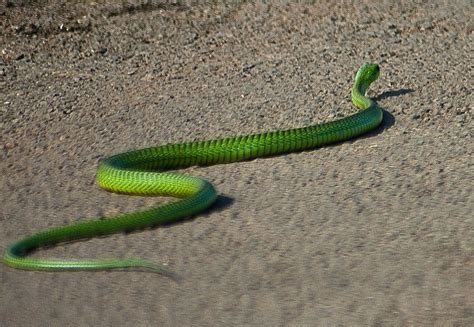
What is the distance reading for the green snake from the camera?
7.16 m

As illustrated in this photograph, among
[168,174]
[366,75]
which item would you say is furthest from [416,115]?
[168,174]

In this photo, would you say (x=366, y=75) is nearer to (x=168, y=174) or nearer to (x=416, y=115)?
(x=416, y=115)

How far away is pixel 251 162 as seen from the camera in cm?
910

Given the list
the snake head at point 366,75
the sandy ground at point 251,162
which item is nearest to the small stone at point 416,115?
the sandy ground at point 251,162

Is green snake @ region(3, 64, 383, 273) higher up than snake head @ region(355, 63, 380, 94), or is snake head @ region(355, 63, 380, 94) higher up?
snake head @ region(355, 63, 380, 94)

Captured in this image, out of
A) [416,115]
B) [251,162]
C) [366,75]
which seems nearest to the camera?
[251,162]

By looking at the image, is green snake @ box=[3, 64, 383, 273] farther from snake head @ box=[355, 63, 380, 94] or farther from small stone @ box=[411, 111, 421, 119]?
small stone @ box=[411, 111, 421, 119]

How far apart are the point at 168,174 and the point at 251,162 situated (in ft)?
2.52

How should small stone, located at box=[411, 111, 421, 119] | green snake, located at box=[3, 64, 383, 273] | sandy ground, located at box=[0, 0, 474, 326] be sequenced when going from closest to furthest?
sandy ground, located at box=[0, 0, 474, 326] < green snake, located at box=[3, 64, 383, 273] < small stone, located at box=[411, 111, 421, 119]

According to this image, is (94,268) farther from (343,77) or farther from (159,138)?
(343,77)

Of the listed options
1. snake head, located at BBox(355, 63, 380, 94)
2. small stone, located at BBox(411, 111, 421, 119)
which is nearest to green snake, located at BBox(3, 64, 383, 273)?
snake head, located at BBox(355, 63, 380, 94)

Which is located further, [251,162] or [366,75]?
[366,75]

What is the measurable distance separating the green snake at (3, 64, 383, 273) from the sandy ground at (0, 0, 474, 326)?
10cm

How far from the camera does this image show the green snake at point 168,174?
7164mm
